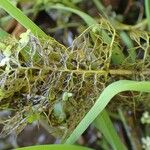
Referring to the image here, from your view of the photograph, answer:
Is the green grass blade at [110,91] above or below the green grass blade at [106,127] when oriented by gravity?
above

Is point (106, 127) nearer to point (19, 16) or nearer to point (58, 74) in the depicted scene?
point (58, 74)

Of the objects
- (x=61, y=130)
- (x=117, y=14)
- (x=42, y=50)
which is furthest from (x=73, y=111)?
(x=117, y=14)

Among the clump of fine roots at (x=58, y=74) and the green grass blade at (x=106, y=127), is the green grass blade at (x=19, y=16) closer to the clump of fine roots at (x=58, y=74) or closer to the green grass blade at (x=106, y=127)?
the clump of fine roots at (x=58, y=74)

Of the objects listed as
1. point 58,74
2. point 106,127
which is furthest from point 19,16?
point 106,127

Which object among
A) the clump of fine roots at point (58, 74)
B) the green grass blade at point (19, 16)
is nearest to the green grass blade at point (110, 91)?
the clump of fine roots at point (58, 74)

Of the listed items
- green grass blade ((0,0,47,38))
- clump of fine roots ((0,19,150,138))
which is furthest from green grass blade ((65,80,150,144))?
green grass blade ((0,0,47,38))

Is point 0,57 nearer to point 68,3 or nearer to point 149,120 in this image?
point 68,3
